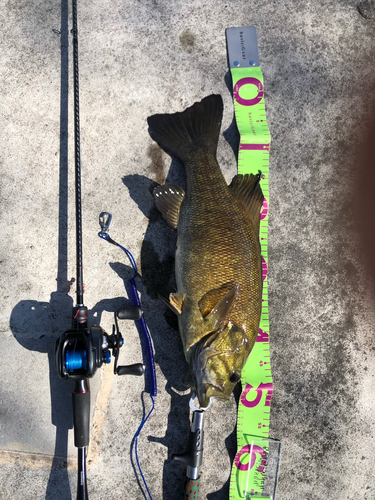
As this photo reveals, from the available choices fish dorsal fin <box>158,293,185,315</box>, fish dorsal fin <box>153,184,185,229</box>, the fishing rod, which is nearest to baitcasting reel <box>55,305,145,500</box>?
the fishing rod

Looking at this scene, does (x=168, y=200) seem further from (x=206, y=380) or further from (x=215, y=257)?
(x=206, y=380)

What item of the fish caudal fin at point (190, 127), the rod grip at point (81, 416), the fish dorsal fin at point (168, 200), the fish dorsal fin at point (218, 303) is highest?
the fish caudal fin at point (190, 127)

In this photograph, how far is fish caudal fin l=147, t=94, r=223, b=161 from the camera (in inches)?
92.0

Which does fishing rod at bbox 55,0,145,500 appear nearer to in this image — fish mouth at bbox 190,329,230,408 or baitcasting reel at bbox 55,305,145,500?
baitcasting reel at bbox 55,305,145,500

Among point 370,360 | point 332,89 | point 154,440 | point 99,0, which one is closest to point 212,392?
point 154,440

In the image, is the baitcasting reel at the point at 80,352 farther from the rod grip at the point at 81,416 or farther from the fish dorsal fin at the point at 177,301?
the fish dorsal fin at the point at 177,301

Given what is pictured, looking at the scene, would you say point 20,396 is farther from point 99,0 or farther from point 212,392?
point 99,0

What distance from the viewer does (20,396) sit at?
7.61 ft

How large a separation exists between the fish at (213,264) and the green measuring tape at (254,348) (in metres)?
0.28

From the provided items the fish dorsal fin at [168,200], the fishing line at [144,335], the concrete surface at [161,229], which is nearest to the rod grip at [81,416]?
the concrete surface at [161,229]

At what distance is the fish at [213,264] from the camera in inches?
76.2

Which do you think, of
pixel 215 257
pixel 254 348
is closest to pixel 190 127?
pixel 215 257

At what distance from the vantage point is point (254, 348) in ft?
7.95

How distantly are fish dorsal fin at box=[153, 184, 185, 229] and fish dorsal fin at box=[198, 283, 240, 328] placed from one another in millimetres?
548
